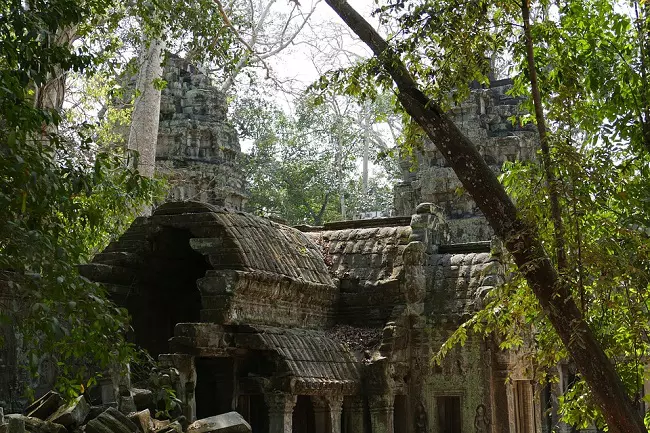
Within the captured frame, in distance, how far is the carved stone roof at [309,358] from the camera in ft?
42.7

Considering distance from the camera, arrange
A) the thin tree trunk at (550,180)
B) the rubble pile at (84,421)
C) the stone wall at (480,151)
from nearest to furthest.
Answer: the thin tree trunk at (550,180) → the rubble pile at (84,421) → the stone wall at (480,151)

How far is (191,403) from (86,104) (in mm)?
→ 13405

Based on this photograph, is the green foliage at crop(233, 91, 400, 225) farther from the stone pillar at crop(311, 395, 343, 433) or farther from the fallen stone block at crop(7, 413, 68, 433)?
the fallen stone block at crop(7, 413, 68, 433)

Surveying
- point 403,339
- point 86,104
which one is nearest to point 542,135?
point 403,339

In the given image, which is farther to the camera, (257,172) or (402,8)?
(257,172)

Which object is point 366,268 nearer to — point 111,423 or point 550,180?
point 111,423

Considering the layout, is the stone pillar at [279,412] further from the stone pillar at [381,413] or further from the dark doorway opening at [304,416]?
the dark doorway opening at [304,416]

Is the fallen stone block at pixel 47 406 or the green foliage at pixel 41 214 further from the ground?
the green foliage at pixel 41 214

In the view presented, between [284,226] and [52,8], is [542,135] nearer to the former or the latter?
[52,8]

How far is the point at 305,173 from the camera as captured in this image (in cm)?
3750

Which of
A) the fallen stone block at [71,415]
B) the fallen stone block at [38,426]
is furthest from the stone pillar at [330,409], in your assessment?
the fallen stone block at [38,426]

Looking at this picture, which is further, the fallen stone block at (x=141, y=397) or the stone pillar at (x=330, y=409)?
the stone pillar at (x=330, y=409)

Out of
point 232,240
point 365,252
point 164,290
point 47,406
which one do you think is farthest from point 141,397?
point 365,252

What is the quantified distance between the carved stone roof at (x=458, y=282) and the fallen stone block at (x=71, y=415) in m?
7.23
